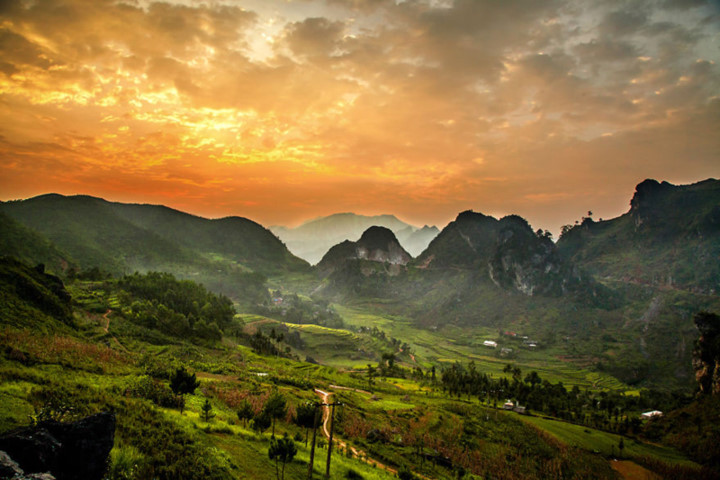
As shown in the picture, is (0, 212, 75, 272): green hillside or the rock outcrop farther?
(0, 212, 75, 272): green hillside

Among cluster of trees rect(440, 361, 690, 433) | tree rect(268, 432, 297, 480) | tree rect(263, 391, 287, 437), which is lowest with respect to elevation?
cluster of trees rect(440, 361, 690, 433)

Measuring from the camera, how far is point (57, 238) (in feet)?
636

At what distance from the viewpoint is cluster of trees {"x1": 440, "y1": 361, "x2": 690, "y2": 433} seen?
86.7m

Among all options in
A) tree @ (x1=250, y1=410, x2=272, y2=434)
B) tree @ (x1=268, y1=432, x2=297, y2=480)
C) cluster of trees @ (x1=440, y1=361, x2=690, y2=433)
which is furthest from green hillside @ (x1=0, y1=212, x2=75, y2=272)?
cluster of trees @ (x1=440, y1=361, x2=690, y2=433)

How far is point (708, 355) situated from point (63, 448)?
151m

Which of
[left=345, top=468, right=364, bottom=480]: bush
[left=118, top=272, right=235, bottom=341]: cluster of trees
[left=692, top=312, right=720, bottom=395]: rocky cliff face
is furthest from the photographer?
[left=118, top=272, right=235, bottom=341]: cluster of trees

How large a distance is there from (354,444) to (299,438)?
14700mm

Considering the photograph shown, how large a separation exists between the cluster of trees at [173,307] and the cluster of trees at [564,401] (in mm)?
86316

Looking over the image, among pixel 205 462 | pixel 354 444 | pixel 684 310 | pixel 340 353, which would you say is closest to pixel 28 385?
pixel 205 462

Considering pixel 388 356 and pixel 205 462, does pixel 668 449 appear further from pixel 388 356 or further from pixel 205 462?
pixel 205 462

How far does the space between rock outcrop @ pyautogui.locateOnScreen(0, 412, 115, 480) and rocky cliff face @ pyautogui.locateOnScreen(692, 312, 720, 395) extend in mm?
134652

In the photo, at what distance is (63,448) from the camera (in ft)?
38.0

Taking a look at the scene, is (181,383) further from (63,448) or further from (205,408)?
(63,448)

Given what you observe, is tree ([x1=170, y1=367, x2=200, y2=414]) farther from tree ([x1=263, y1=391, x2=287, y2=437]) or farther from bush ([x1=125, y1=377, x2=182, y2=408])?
tree ([x1=263, y1=391, x2=287, y2=437])
